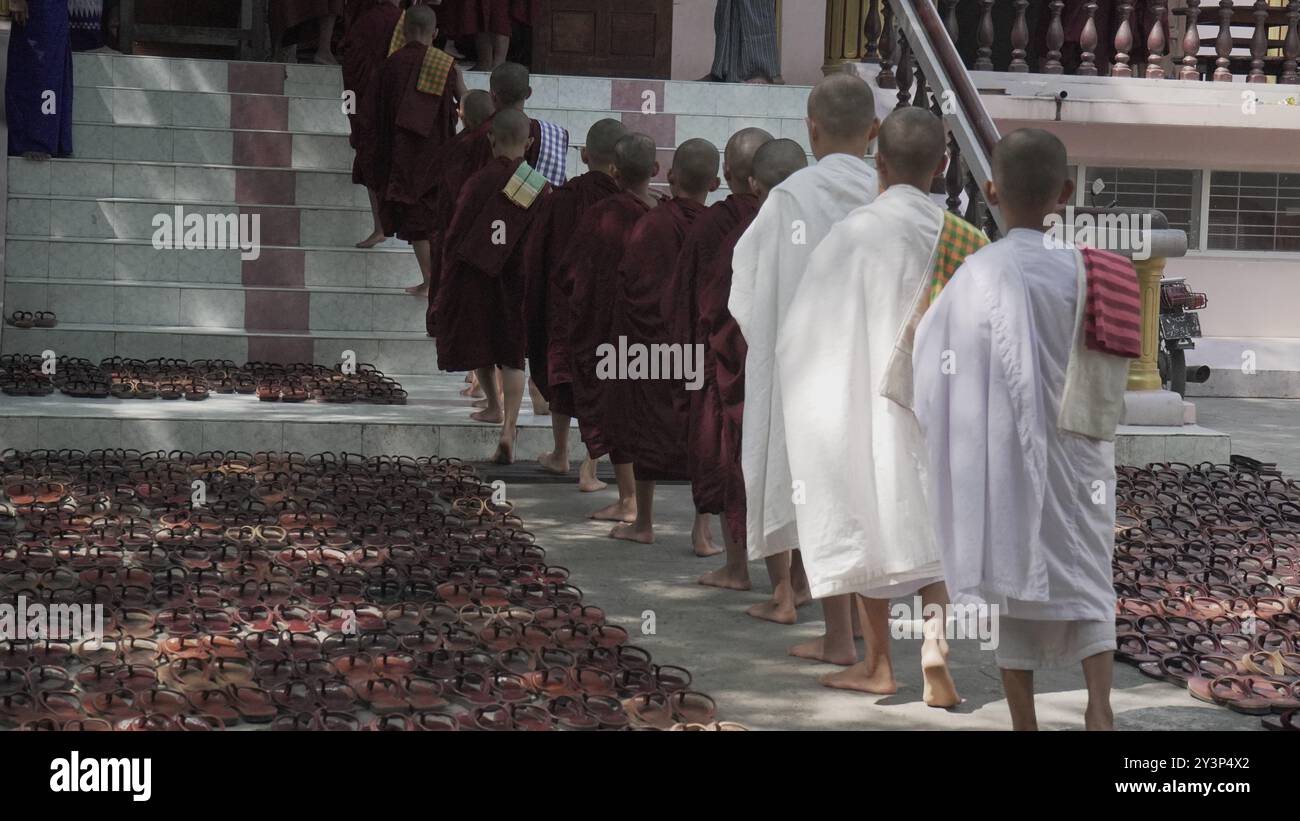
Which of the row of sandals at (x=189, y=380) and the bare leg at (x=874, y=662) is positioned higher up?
the row of sandals at (x=189, y=380)

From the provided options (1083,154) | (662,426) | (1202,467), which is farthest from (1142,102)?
(662,426)

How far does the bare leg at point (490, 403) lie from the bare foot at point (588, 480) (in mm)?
722

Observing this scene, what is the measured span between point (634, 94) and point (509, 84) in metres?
4.00

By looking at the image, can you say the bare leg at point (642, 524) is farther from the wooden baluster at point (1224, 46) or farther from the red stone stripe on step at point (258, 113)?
the wooden baluster at point (1224, 46)

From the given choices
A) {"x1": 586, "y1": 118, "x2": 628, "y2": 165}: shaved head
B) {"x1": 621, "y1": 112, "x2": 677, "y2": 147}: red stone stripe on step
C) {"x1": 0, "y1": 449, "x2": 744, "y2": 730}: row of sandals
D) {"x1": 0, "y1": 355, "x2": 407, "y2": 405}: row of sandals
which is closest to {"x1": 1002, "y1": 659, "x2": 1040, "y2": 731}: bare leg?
{"x1": 0, "y1": 449, "x2": 744, "y2": 730}: row of sandals

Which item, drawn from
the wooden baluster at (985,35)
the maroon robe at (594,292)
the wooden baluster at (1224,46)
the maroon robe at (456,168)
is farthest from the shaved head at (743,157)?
the wooden baluster at (1224,46)

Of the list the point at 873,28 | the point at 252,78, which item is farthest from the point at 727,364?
the point at 252,78

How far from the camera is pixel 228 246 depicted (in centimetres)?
1088

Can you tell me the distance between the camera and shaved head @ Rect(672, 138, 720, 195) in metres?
6.51

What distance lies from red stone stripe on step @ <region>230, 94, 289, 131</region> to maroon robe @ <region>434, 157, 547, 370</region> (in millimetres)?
3617

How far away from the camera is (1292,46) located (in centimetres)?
1406

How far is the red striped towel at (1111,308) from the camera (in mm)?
4145

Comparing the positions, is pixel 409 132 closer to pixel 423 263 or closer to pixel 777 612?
pixel 423 263

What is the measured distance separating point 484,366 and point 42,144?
13.7 feet
